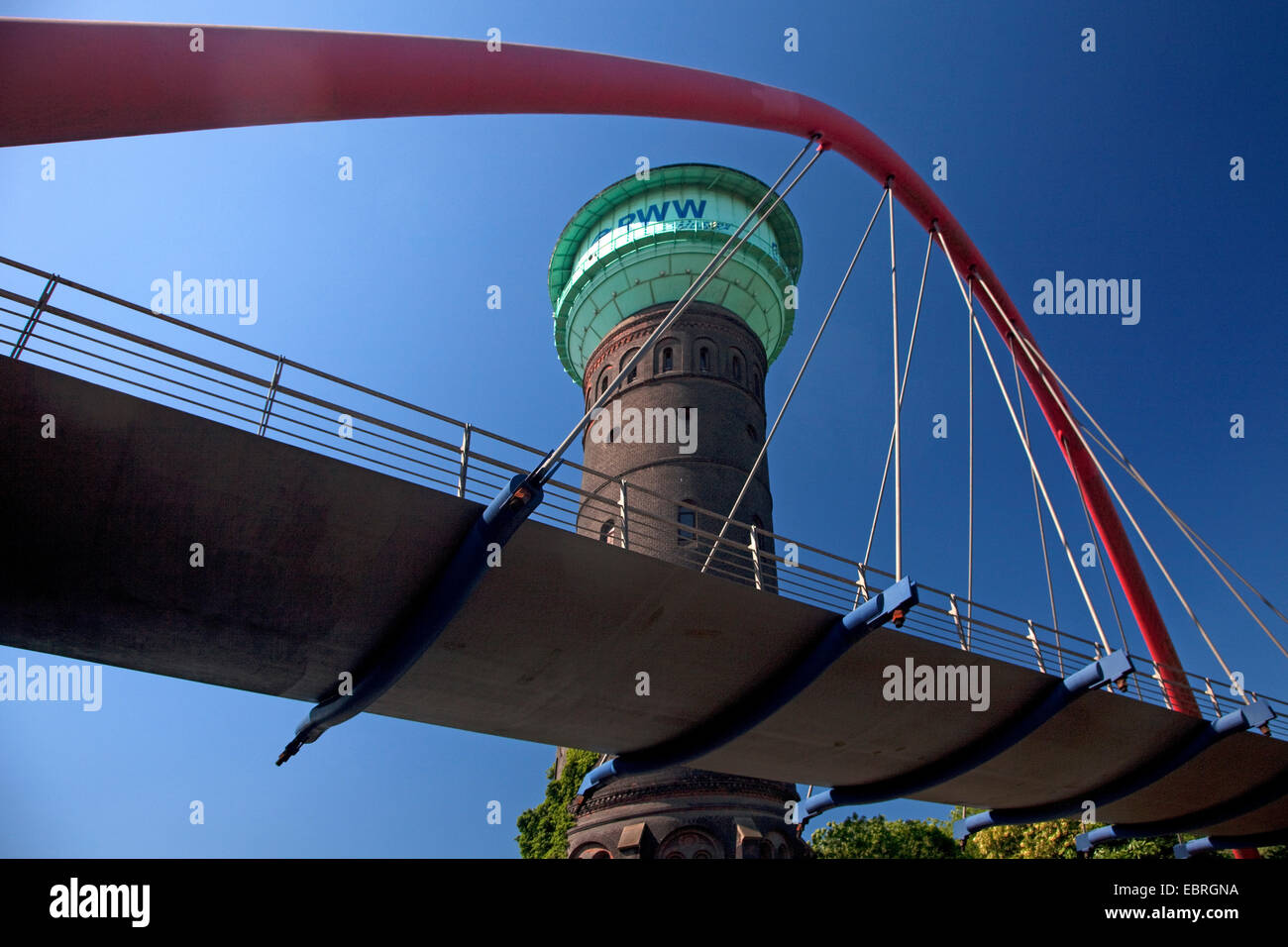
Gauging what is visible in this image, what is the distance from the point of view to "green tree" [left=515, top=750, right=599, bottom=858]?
26.2 meters

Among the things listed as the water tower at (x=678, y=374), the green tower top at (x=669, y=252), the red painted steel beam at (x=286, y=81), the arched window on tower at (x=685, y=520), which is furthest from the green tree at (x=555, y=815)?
the red painted steel beam at (x=286, y=81)

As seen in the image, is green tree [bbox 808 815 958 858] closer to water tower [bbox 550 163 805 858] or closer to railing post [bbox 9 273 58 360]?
water tower [bbox 550 163 805 858]

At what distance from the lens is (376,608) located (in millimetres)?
10312

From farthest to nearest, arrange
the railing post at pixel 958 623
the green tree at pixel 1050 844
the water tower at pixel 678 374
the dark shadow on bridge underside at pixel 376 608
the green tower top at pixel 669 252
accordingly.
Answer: the green tower top at pixel 669 252 → the green tree at pixel 1050 844 → the water tower at pixel 678 374 → the railing post at pixel 958 623 → the dark shadow on bridge underside at pixel 376 608

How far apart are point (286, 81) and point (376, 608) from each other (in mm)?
5788

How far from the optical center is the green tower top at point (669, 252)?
3069cm

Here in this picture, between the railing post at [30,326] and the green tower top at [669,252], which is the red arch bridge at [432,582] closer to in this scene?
the railing post at [30,326]

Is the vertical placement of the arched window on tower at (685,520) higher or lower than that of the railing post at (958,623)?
higher

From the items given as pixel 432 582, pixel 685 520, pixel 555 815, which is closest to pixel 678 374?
pixel 685 520

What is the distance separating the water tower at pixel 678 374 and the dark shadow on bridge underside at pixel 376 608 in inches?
323
